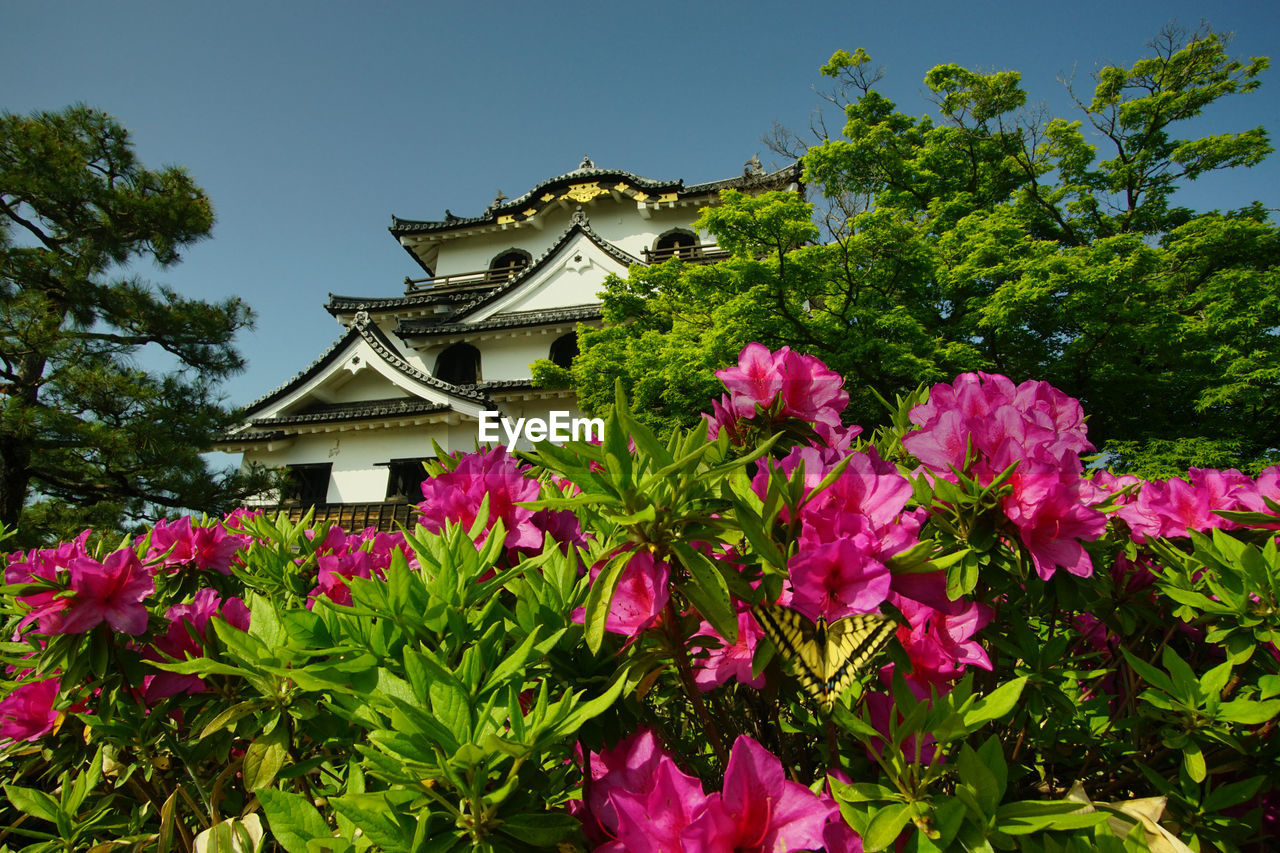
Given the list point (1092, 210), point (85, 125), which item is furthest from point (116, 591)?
point (1092, 210)

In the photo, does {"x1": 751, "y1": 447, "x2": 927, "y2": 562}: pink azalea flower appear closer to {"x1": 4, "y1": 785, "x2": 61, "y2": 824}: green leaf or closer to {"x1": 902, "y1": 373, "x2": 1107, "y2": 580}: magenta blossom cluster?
{"x1": 902, "y1": 373, "x2": 1107, "y2": 580}: magenta blossom cluster

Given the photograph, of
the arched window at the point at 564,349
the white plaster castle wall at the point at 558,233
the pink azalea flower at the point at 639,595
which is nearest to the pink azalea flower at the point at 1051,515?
the pink azalea flower at the point at 639,595

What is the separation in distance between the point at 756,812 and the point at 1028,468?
1.71 ft

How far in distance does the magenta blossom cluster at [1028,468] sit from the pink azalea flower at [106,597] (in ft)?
4.43

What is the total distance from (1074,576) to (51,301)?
13056 millimetres

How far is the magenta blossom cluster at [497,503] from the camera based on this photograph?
985 millimetres

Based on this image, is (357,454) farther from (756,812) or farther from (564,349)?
(756,812)

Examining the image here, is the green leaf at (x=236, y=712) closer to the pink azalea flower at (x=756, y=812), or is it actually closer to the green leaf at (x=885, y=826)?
the pink azalea flower at (x=756, y=812)

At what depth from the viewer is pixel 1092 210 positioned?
1188 cm

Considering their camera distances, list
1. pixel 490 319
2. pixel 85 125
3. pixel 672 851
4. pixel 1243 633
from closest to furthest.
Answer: pixel 672 851 → pixel 1243 633 → pixel 85 125 → pixel 490 319

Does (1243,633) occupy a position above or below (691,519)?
below

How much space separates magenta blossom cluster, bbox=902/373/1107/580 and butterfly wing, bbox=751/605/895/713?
0.27 m

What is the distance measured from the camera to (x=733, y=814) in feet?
1.97

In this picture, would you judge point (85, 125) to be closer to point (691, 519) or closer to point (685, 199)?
point (685, 199)
